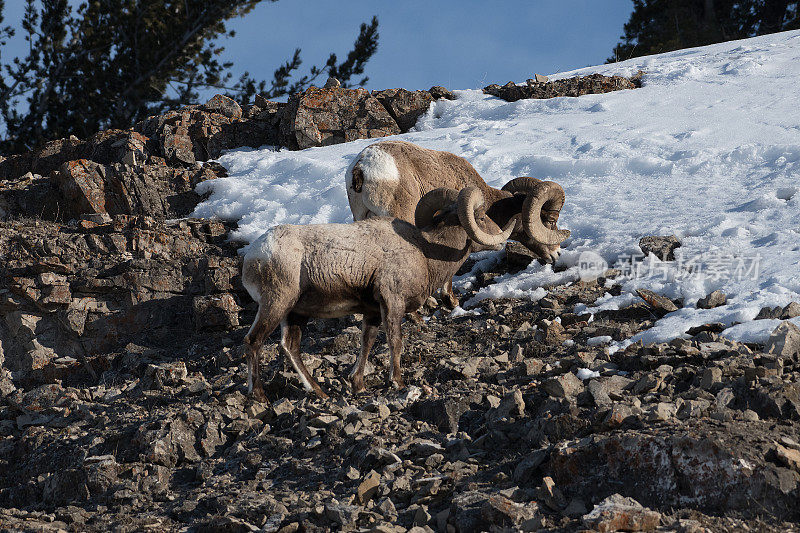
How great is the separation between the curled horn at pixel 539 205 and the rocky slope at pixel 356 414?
854 millimetres

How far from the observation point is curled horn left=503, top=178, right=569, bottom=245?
10.2 metres

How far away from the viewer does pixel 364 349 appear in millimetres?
8430

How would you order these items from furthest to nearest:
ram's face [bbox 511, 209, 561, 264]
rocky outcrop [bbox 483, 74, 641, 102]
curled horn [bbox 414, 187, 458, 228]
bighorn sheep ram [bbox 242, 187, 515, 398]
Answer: rocky outcrop [bbox 483, 74, 641, 102]
ram's face [bbox 511, 209, 561, 264]
curled horn [bbox 414, 187, 458, 228]
bighorn sheep ram [bbox 242, 187, 515, 398]

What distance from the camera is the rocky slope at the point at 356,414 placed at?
4785mm

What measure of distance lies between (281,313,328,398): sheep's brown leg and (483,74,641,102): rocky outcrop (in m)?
14.1

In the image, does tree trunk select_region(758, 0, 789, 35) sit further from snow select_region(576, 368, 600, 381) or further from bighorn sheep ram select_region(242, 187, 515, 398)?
snow select_region(576, 368, 600, 381)

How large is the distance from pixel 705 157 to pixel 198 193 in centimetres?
1056

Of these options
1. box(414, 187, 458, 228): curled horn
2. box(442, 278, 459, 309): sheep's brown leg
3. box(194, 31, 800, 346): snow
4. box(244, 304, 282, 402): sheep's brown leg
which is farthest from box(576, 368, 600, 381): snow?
box(442, 278, 459, 309): sheep's brown leg

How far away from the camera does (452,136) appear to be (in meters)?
Result: 18.1

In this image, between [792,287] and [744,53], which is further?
[744,53]

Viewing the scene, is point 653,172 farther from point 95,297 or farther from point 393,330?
point 95,297

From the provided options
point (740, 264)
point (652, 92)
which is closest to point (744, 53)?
point (652, 92)

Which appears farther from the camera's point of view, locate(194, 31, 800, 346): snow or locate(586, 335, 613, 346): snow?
locate(194, 31, 800, 346): snow

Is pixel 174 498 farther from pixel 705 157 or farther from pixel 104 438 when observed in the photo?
pixel 705 157
